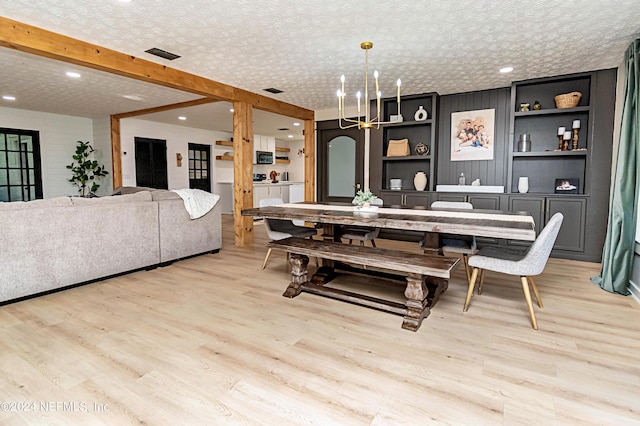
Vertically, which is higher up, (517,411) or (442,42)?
(442,42)

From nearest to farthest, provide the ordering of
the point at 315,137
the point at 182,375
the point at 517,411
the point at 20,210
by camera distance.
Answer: the point at 517,411
the point at 182,375
the point at 20,210
the point at 315,137

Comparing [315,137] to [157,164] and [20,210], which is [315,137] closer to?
[157,164]

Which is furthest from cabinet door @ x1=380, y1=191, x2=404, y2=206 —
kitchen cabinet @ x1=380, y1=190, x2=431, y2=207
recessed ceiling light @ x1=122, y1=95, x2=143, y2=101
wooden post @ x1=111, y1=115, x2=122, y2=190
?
wooden post @ x1=111, y1=115, x2=122, y2=190

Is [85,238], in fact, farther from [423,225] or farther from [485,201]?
[485,201]

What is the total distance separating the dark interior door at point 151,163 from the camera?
8.23m

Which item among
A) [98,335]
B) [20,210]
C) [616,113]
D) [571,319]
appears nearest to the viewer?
[98,335]

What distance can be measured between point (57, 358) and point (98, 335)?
315 millimetres

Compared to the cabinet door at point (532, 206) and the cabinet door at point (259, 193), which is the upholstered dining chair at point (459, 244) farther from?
the cabinet door at point (259, 193)

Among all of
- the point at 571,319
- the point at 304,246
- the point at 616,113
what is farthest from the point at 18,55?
the point at 616,113

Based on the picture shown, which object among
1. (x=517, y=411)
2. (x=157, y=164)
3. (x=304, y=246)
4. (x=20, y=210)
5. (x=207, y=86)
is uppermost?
(x=207, y=86)

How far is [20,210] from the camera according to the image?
10.0 ft

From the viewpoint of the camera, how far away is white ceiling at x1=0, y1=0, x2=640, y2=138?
9.26ft

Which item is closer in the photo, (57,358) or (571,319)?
(57,358)

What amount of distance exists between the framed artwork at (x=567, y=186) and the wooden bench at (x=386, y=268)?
2880mm
